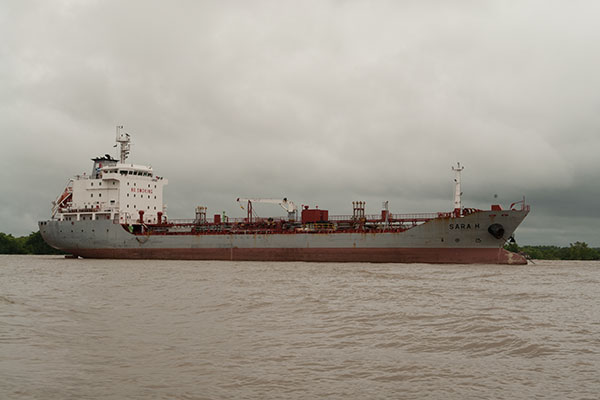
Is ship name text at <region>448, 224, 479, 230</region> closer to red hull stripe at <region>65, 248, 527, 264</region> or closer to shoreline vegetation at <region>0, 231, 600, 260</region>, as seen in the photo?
red hull stripe at <region>65, 248, 527, 264</region>

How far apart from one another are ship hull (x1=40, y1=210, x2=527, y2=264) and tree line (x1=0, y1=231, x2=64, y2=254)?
39257mm

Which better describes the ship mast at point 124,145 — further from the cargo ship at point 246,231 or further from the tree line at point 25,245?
the tree line at point 25,245

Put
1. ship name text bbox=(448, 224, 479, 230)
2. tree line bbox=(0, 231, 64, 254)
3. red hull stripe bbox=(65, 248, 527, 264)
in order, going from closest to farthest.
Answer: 1. ship name text bbox=(448, 224, 479, 230)
2. red hull stripe bbox=(65, 248, 527, 264)
3. tree line bbox=(0, 231, 64, 254)

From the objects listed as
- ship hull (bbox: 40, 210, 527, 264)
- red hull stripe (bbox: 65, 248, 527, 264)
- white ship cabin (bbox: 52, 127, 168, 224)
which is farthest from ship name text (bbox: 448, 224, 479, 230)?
white ship cabin (bbox: 52, 127, 168, 224)

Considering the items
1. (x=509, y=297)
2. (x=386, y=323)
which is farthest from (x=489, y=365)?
(x=509, y=297)

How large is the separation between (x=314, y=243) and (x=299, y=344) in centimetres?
2304

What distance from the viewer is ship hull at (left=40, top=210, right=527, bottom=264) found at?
1107 inches

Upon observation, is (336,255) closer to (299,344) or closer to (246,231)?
(246,231)

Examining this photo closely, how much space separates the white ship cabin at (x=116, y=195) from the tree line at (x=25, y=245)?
3756cm

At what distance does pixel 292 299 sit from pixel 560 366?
776 cm

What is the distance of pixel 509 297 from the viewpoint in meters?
14.6

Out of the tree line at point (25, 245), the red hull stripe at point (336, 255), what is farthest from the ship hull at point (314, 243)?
the tree line at point (25, 245)

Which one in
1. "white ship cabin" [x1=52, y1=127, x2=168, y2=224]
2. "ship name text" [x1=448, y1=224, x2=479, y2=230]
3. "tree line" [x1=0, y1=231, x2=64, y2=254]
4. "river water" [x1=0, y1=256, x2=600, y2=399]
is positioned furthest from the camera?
"tree line" [x1=0, y1=231, x2=64, y2=254]

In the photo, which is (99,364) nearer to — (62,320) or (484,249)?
(62,320)
